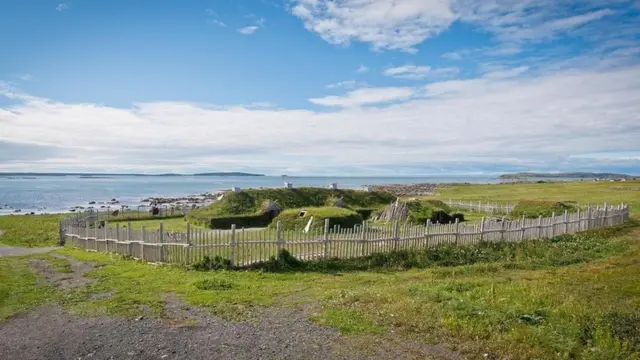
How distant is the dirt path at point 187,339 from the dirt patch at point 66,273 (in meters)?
3.21

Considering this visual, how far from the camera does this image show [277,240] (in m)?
16.2

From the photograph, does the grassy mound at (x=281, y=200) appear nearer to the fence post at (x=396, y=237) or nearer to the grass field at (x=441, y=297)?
the grass field at (x=441, y=297)

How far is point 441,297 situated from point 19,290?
11.1m

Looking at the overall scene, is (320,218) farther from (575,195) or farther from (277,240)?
(575,195)

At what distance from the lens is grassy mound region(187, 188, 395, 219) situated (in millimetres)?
33938

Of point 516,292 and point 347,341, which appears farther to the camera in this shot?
point 516,292

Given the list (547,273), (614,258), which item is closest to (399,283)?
(547,273)

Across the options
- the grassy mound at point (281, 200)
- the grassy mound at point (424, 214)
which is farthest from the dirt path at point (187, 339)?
the grassy mound at point (281, 200)

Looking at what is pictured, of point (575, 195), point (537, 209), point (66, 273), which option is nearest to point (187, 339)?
point (66, 273)

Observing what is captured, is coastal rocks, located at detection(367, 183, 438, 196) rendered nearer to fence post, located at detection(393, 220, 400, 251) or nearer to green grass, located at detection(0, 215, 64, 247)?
green grass, located at detection(0, 215, 64, 247)

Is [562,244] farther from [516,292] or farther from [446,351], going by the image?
[446,351]

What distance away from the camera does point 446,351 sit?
25.2 ft

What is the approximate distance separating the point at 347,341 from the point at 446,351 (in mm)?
1716

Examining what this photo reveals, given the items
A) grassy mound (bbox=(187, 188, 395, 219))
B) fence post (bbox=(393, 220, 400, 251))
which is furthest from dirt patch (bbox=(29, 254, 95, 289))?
grassy mound (bbox=(187, 188, 395, 219))
